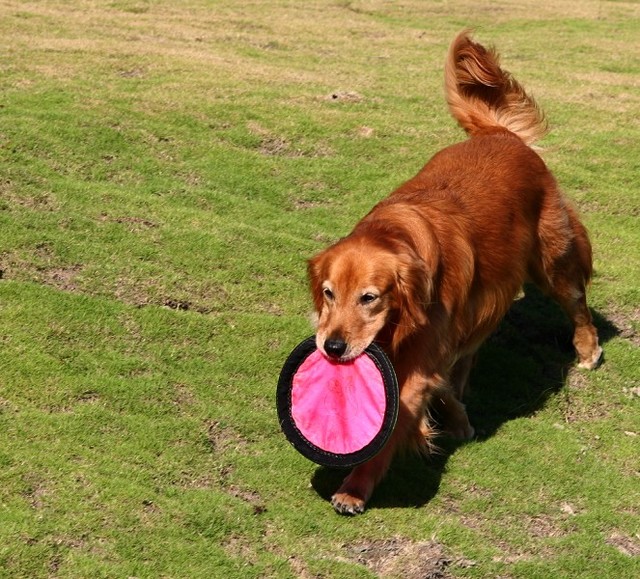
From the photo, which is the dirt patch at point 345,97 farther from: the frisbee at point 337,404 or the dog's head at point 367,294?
the frisbee at point 337,404

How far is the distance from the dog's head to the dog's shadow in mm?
950

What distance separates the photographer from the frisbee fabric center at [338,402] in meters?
6.14

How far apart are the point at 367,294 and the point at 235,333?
1.92 m

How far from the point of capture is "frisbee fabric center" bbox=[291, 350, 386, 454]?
614 centimetres

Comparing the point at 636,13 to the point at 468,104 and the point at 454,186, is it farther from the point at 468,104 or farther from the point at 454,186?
the point at 454,186

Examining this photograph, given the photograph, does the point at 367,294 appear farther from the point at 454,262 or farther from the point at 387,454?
the point at 387,454

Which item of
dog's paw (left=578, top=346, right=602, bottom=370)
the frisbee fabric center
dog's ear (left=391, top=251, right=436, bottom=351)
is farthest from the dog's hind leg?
the frisbee fabric center

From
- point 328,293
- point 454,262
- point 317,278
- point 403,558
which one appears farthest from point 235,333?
point 403,558

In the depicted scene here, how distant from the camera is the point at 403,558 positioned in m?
5.75

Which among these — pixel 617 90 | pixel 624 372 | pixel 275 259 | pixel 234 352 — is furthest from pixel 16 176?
pixel 617 90

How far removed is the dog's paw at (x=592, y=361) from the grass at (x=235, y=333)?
8 centimetres

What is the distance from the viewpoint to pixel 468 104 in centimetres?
866

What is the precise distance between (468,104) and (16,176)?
3950 mm

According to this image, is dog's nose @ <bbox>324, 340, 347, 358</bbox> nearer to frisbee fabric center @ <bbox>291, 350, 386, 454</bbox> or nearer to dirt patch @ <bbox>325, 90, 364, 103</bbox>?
frisbee fabric center @ <bbox>291, 350, 386, 454</bbox>
